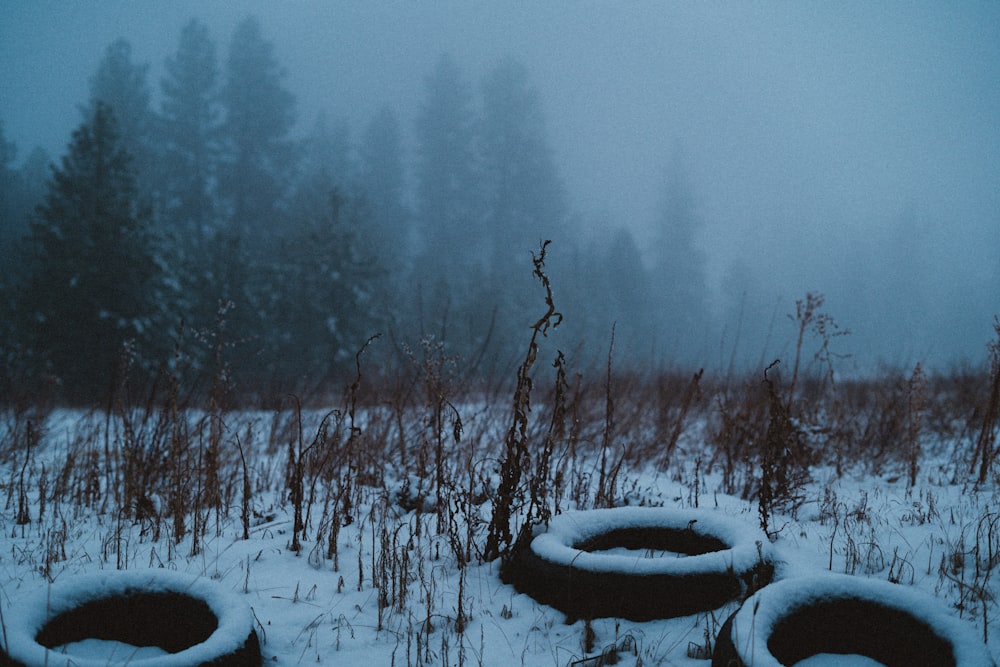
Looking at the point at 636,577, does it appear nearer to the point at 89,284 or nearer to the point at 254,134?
the point at 89,284

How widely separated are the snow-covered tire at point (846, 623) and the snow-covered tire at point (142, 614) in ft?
4.82

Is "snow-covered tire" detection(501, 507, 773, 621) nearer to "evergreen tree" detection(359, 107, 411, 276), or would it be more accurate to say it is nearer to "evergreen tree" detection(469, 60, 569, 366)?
"evergreen tree" detection(359, 107, 411, 276)

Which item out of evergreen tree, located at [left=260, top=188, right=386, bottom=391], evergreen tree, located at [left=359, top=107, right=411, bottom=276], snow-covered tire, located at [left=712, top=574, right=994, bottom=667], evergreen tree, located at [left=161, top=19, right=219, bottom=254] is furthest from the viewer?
evergreen tree, located at [left=359, top=107, right=411, bottom=276]

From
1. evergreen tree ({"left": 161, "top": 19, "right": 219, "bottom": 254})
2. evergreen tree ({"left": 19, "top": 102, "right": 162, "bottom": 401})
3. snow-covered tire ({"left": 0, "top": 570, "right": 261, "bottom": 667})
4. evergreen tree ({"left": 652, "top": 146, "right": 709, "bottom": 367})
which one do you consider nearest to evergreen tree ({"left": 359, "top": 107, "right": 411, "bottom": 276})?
evergreen tree ({"left": 161, "top": 19, "right": 219, "bottom": 254})

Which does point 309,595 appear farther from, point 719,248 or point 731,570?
point 719,248

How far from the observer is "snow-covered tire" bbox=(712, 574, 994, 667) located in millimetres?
1777

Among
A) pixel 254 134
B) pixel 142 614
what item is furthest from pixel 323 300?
pixel 254 134

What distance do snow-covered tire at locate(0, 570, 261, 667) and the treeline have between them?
3.90ft

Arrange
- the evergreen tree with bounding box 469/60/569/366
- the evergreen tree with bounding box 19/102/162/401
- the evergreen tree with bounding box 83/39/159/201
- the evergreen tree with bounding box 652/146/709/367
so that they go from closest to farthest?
the evergreen tree with bounding box 19/102/162/401 < the evergreen tree with bounding box 83/39/159/201 < the evergreen tree with bounding box 469/60/569/366 < the evergreen tree with bounding box 652/146/709/367

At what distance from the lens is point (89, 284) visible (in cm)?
1244

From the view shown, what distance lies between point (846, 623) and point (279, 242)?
838 inches

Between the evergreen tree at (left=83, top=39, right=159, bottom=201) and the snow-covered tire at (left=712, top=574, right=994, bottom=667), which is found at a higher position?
the evergreen tree at (left=83, top=39, right=159, bottom=201)

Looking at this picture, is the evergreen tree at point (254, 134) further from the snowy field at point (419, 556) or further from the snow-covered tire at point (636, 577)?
the snow-covered tire at point (636, 577)

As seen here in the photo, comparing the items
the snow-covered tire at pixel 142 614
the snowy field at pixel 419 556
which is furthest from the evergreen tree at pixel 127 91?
the snow-covered tire at pixel 142 614
